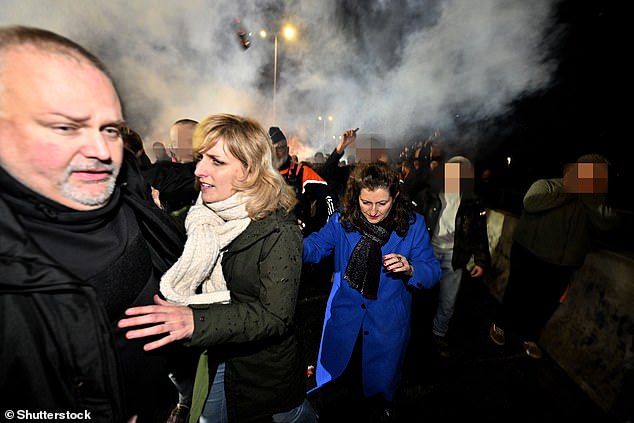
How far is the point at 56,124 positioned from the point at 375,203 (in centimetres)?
194

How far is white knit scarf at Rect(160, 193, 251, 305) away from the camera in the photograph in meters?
1.43

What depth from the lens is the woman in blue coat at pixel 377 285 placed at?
223cm

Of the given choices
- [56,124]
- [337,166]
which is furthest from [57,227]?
[337,166]

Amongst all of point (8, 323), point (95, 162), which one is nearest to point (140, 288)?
point (8, 323)

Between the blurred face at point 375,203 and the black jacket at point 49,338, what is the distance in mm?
1845

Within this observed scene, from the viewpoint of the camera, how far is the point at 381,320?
2236 mm

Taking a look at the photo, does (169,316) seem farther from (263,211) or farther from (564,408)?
(564,408)

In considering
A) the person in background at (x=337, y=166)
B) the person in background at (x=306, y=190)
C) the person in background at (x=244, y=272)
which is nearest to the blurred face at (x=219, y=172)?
the person in background at (x=244, y=272)

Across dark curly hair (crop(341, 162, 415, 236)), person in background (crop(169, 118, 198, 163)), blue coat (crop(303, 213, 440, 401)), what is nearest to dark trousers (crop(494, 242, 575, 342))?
blue coat (crop(303, 213, 440, 401))

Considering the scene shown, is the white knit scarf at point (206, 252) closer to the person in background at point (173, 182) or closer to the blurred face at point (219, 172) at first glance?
the blurred face at point (219, 172)

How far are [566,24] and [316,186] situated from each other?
29.5 ft

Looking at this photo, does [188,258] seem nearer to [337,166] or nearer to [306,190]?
[306,190]

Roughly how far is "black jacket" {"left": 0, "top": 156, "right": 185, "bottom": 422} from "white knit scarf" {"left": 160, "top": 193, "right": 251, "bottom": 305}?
42cm

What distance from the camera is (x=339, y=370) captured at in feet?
7.64
